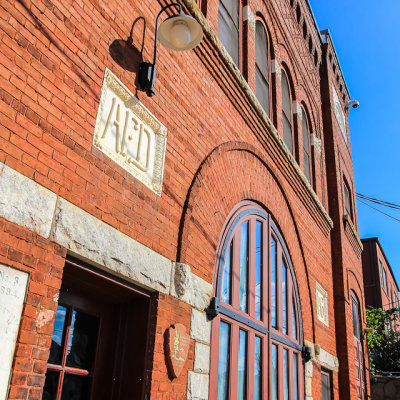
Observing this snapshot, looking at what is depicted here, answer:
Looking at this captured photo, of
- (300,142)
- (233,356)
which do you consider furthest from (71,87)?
(300,142)

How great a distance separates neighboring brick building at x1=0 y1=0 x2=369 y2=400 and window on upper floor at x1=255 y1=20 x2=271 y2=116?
70 mm

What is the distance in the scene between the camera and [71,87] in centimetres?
368

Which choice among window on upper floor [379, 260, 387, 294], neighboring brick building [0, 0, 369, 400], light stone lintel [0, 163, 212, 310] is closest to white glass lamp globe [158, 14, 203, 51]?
neighboring brick building [0, 0, 369, 400]

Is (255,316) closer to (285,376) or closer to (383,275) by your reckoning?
(285,376)

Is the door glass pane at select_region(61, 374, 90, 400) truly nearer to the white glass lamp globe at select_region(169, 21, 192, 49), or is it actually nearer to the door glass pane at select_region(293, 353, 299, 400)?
the white glass lamp globe at select_region(169, 21, 192, 49)

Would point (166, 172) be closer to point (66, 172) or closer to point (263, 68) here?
point (66, 172)

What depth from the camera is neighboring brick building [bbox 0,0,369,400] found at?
10.3ft

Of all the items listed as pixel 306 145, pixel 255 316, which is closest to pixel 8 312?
pixel 255 316

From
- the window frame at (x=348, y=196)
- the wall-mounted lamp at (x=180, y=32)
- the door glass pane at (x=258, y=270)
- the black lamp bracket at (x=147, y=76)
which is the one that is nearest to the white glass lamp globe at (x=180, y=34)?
the wall-mounted lamp at (x=180, y=32)

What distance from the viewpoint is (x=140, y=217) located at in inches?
166

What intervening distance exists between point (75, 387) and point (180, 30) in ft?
10.6

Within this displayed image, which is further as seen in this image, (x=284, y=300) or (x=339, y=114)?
(x=339, y=114)

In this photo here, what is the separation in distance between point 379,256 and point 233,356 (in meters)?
27.0

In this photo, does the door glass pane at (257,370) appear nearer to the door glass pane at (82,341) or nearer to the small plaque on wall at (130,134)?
the door glass pane at (82,341)
